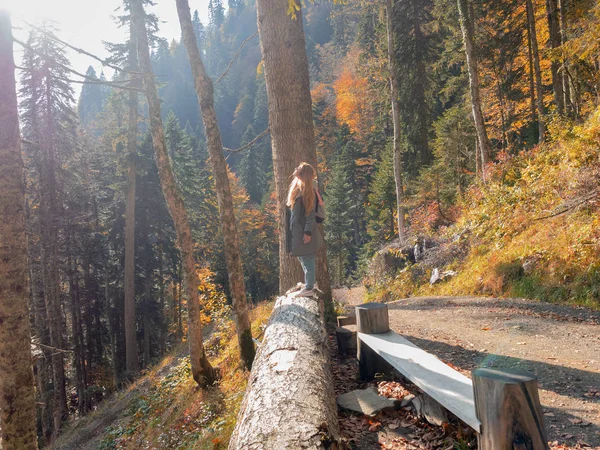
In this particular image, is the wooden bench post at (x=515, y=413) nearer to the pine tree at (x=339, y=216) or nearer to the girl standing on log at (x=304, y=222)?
the girl standing on log at (x=304, y=222)

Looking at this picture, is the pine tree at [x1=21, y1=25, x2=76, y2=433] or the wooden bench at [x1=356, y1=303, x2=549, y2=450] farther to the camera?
the pine tree at [x1=21, y1=25, x2=76, y2=433]

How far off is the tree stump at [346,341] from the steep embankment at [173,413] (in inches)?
75.8

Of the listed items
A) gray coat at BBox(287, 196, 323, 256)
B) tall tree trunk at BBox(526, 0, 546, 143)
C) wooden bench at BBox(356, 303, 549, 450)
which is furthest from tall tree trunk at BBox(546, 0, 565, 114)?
wooden bench at BBox(356, 303, 549, 450)

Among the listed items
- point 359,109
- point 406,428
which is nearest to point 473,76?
point 406,428

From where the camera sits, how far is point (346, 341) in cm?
609

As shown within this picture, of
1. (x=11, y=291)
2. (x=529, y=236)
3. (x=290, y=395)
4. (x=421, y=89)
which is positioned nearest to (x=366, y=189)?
(x=421, y=89)

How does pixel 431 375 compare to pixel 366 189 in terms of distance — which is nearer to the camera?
pixel 431 375

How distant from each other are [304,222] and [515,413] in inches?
167

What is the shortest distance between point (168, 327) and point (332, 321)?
82.3 ft

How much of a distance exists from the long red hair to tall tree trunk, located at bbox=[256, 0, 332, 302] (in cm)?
85

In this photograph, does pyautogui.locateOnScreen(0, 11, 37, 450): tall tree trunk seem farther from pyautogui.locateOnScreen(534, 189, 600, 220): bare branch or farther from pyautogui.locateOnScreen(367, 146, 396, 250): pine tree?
pyautogui.locateOnScreen(367, 146, 396, 250): pine tree

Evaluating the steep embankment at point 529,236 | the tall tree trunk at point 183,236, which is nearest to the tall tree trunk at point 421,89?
the steep embankment at point 529,236

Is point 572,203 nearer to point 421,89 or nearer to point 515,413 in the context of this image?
point 515,413

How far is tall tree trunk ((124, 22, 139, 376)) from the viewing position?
19.2 m
